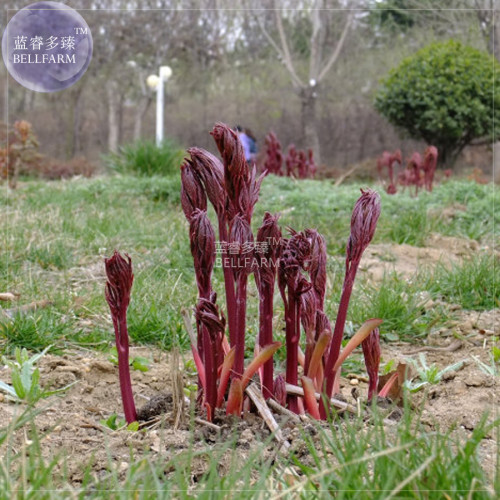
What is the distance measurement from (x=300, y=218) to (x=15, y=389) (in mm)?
3982

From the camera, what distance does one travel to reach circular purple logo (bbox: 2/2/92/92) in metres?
3.29

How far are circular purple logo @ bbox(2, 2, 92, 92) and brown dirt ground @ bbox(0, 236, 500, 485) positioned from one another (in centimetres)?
150

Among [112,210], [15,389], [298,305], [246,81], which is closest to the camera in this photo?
[298,305]

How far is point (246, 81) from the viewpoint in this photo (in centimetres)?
2038

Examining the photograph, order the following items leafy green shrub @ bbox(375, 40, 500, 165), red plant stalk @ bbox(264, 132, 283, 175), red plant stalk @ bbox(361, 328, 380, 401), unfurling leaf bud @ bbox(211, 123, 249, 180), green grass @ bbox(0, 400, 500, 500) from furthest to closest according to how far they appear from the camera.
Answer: leafy green shrub @ bbox(375, 40, 500, 165) → red plant stalk @ bbox(264, 132, 283, 175) → red plant stalk @ bbox(361, 328, 380, 401) → unfurling leaf bud @ bbox(211, 123, 249, 180) → green grass @ bbox(0, 400, 500, 500)

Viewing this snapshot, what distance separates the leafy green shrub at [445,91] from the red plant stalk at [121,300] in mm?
13632

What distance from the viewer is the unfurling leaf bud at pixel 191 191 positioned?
1657 millimetres

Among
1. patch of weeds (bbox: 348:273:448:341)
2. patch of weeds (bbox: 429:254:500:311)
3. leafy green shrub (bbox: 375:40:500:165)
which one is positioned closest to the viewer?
patch of weeds (bbox: 348:273:448:341)

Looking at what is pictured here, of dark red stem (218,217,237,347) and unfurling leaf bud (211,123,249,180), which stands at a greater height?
unfurling leaf bud (211,123,249,180)

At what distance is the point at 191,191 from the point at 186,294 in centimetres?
169

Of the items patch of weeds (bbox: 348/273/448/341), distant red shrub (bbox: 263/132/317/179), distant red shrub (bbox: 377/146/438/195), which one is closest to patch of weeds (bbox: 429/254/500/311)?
patch of weeds (bbox: 348/273/448/341)

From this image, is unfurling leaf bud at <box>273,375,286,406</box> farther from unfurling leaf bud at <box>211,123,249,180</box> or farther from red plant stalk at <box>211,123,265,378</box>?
unfurling leaf bud at <box>211,123,249,180</box>

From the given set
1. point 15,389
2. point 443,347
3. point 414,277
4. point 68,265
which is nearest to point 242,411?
point 15,389

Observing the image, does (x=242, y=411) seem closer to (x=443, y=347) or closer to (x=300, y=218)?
(x=443, y=347)
